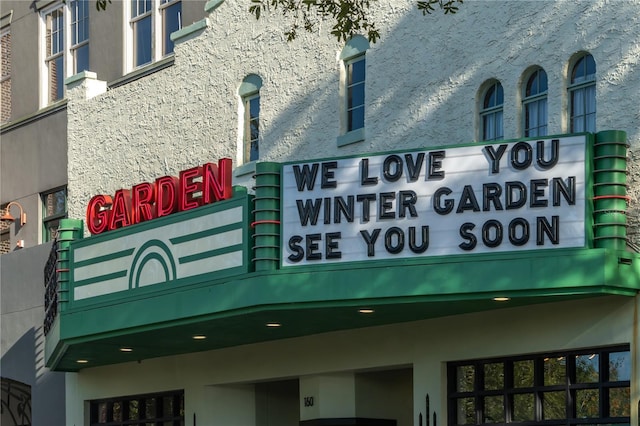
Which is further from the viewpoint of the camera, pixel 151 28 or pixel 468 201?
pixel 151 28

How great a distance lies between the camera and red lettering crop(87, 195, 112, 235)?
22.6 m

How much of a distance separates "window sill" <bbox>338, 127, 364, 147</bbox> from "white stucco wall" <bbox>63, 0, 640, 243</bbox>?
10cm

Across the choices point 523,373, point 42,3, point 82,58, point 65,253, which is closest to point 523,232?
point 523,373

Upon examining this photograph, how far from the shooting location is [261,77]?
23078mm

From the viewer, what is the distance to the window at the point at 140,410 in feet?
82.6

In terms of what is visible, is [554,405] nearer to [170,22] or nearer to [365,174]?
[365,174]

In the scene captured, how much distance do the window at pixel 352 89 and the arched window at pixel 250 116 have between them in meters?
1.98

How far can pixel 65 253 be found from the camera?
76.9 ft

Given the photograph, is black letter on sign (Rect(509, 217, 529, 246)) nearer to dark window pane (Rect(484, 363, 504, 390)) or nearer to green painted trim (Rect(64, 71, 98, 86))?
dark window pane (Rect(484, 363, 504, 390))

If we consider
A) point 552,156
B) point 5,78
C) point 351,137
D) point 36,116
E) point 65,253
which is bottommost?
point 65,253

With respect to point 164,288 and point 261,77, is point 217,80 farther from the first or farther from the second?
point 164,288

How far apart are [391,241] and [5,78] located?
16.2 m

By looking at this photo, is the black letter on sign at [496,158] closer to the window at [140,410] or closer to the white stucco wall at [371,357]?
the white stucco wall at [371,357]

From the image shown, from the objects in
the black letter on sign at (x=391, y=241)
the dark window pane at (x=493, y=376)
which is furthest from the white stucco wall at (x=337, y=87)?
the dark window pane at (x=493, y=376)
